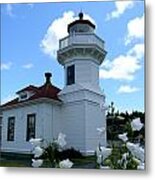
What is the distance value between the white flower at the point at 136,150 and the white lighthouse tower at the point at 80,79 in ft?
0.83

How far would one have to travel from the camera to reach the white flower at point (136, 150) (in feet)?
8.10

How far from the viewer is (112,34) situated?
8.55 ft

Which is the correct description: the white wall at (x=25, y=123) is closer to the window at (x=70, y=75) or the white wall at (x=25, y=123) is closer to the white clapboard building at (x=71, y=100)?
the white clapboard building at (x=71, y=100)

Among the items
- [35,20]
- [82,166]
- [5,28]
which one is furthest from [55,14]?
[82,166]

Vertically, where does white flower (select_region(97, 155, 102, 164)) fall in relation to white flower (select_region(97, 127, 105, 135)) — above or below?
below

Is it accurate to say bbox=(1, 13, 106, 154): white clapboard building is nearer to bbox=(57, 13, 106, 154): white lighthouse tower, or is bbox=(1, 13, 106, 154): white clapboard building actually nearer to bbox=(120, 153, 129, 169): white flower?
bbox=(57, 13, 106, 154): white lighthouse tower

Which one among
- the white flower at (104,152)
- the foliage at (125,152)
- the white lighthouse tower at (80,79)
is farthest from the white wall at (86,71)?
the white flower at (104,152)

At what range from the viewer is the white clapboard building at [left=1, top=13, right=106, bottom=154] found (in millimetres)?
2615

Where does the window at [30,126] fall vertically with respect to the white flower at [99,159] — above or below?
above

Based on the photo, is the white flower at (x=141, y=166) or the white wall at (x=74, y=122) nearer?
the white flower at (x=141, y=166)

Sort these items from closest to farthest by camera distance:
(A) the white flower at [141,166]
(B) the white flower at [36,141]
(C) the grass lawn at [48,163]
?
Answer: (A) the white flower at [141,166]
(C) the grass lawn at [48,163]
(B) the white flower at [36,141]

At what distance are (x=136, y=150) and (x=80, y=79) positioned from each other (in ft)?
1.85

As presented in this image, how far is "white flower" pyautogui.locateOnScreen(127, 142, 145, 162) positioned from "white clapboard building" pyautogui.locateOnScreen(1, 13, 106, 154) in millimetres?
222

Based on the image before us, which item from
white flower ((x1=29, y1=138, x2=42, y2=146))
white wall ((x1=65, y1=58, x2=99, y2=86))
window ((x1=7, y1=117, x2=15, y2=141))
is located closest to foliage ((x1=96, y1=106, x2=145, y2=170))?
white wall ((x1=65, y1=58, x2=99, y2=86))
